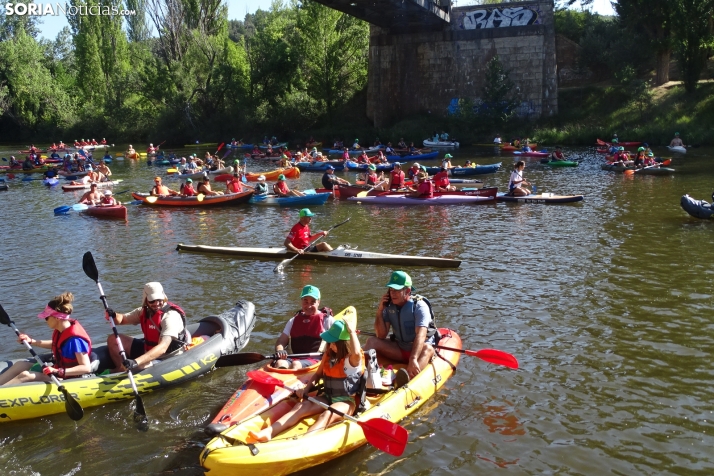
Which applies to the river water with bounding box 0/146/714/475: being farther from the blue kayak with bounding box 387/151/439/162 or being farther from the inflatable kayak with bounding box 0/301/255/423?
the blue kayak with bounding box 387/151/439/162

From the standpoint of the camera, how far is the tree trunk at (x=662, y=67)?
3931cm

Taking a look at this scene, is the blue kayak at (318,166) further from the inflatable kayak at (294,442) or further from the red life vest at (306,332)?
the inflatable kayak at (294,442)

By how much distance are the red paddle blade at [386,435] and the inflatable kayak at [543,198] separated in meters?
14.3

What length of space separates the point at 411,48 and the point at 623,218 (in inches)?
1199

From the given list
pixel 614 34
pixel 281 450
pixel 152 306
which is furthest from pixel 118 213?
pixel 614 34

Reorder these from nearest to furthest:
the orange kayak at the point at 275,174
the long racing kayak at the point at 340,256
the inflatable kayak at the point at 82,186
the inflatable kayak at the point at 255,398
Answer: the inflatable kayak at the point at 255,398 < the long racing kayak at the point at 340,256 < the inflatable kayak at the point at 82,186 < the orange kayak at the point at 275,174

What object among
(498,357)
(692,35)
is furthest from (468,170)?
(498,357)

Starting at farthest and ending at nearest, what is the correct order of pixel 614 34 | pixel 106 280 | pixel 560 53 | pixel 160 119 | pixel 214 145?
pixel 160 119 < pixel 214 145 < pixel 560 53 < pixel 614 34 < pixel 106 280

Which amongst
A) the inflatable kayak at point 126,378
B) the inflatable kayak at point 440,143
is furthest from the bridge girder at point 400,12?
the inflatable kayak at point 126,378

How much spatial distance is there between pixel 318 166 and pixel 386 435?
26.2 metres

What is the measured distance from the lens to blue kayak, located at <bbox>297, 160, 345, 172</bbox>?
30.7m

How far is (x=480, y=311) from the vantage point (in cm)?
1003

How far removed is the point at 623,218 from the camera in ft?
54.2

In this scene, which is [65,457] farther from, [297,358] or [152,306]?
[297,358]
